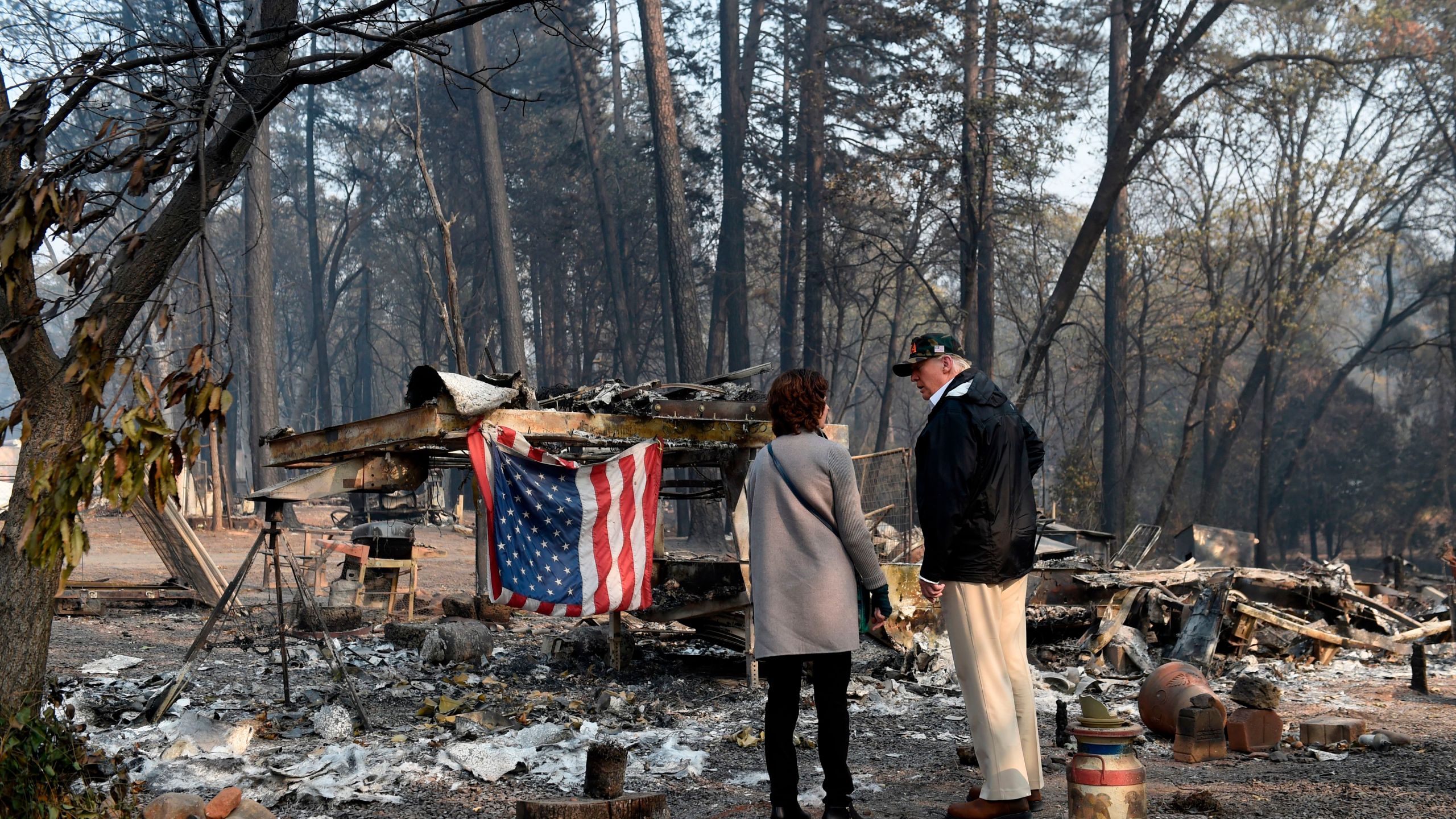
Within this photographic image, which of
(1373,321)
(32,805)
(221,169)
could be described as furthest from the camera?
(1373,321)

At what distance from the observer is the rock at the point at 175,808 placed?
481 centimetres

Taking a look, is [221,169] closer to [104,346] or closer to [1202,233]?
[104,346]

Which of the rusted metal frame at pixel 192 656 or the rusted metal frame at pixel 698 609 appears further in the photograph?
the rusted metal frame at pixel 698 609

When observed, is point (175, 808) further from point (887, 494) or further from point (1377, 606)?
point (1377, 606)

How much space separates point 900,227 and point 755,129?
16.6ft

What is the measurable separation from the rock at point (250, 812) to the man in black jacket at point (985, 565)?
118 inches

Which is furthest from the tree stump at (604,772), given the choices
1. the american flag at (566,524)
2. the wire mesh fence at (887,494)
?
the wire mesh fence at (887,494)

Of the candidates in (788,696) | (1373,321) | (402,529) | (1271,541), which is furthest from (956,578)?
(1373,321)

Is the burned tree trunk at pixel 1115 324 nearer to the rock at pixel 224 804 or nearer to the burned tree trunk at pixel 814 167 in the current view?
the burned tree trunk at pixel 814 167

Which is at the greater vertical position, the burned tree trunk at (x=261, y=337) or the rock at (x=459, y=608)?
the burned tree trunk at (x=261, y=337)

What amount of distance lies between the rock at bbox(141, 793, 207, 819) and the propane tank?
3.66 meters

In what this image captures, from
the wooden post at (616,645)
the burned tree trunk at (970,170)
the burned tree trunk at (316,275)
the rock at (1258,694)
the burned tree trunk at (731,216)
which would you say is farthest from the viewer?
the burned tree trunk at (316,275)

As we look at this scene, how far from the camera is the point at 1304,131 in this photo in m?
25.4

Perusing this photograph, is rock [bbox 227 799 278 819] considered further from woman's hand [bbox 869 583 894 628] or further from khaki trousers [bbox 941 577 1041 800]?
khaki trousers [bbox 941 577 1041 800]
